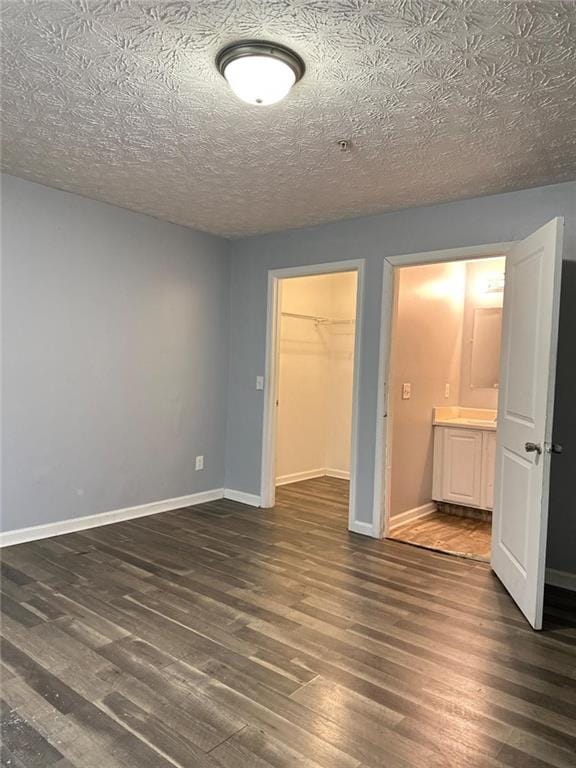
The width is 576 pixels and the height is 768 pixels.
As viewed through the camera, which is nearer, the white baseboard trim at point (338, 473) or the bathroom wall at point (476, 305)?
the bathroom wall at point (476, 305)

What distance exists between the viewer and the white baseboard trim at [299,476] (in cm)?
559

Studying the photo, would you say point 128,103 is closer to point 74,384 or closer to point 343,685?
point 74,384

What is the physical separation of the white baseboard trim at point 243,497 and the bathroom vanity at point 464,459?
1619 mm

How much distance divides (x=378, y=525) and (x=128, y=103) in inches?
122

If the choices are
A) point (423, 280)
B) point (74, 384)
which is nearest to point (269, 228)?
point (423, 280)

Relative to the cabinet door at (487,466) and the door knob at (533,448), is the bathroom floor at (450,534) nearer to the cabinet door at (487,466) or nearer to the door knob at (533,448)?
the cabinet door at (487,466)

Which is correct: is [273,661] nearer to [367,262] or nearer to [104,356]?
[104,356]

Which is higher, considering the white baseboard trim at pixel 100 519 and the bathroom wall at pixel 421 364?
the bathroom wall at pixel 421 364

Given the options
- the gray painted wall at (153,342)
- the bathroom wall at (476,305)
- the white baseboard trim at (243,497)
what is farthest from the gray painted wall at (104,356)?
the bathroom wall at (476,305)

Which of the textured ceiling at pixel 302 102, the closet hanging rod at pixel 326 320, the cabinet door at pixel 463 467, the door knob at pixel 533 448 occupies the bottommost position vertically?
the cabinet door at pixel 463 467

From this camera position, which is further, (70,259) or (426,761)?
(70,259)

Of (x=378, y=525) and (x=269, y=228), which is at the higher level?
(x=269, y=228)

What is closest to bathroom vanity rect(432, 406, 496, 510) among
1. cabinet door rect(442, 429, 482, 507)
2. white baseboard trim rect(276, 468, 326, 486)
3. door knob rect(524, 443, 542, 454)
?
cabinet door rect(442, 429, 482, 507)

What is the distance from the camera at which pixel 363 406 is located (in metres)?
3.95
